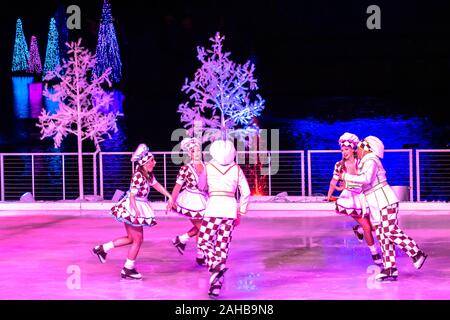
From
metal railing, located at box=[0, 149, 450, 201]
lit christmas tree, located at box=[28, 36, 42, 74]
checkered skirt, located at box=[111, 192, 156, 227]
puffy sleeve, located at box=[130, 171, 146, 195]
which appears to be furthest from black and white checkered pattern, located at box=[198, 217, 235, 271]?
lit christmas tree, located at box=[28, 36, 42, 74]

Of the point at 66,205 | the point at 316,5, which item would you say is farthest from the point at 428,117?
the point at 66,205

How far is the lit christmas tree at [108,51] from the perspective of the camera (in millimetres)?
72875

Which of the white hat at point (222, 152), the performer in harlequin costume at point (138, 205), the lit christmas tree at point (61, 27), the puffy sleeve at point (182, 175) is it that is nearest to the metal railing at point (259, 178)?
the puffy sleeve at point (182, 175)

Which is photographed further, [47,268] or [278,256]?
[278,256]

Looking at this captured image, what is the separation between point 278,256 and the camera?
11844 mm

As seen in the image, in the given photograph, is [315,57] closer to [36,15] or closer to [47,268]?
[36,15]

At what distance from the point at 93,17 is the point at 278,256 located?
76440 millimetres

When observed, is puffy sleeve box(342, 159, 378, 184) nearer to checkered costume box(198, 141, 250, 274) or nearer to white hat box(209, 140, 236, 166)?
checkered costume box(198, 141, 250, 274)

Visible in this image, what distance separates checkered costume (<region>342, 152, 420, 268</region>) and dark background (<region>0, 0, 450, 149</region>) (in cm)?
7183

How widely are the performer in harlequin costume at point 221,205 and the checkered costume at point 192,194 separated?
4.97 ft

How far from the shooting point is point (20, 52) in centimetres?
9794

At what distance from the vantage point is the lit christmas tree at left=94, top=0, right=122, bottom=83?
239 ft

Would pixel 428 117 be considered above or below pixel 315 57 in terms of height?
below

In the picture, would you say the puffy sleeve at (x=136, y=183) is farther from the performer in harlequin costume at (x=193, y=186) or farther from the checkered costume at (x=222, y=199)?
the checkered costume at (x=222, y=199)
